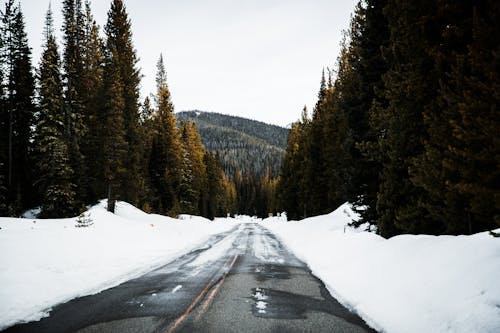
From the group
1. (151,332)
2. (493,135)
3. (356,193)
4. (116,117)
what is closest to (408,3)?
(493,135)

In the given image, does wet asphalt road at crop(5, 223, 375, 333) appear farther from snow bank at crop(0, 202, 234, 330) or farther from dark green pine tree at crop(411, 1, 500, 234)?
dark green pine tree at crop(411, 1, 500, 234)

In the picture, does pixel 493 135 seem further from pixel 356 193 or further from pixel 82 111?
pixel 82 111

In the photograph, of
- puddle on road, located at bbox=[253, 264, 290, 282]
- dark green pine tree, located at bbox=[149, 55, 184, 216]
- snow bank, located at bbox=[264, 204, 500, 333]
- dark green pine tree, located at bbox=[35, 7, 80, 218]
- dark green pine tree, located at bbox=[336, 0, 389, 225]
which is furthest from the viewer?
dark green pine tree, located at bbox=[149, 55, 184, 216]

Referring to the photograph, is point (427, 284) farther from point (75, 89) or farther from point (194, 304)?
point (75, 89)

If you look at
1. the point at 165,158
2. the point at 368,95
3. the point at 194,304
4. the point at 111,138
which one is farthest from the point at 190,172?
the point at 194,304

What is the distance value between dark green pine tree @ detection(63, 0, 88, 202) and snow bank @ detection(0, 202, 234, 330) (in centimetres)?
757

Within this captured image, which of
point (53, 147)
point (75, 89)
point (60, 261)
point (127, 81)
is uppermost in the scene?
point (127, 81)

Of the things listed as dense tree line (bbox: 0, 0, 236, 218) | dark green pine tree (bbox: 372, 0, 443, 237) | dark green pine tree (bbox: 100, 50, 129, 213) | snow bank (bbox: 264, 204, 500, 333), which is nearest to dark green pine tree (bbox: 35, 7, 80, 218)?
dense tree line (bbox: 0, 0, 236, 218)

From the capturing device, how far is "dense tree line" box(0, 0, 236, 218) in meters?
24.6

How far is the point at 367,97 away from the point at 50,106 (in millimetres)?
22901

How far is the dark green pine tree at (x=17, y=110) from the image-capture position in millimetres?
28859

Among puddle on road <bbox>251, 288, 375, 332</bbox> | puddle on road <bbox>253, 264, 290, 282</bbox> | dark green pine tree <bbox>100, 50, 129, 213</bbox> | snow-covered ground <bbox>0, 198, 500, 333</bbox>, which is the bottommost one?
puddle on road <bbox>253, 264, 290, 282</bbox>

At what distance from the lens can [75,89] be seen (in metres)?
29.1

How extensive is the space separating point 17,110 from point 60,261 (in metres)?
26.2
